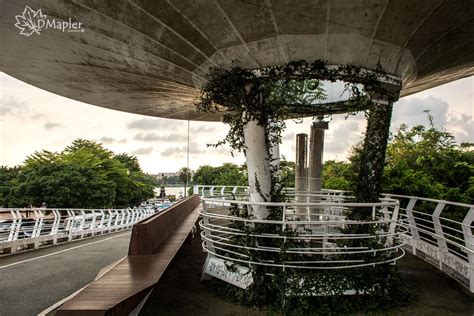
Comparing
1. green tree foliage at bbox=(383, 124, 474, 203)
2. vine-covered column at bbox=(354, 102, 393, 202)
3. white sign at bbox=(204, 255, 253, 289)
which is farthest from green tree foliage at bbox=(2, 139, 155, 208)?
vine-covered column at bbox=(354, 102, 393, 202)

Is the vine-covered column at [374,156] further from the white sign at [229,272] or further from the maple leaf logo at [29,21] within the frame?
the maple leaf logo at [29,21]

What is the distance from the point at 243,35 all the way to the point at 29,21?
446 cm

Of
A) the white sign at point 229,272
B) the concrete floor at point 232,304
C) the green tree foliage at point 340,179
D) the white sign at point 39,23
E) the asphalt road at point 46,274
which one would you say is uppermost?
the white sign at point 39,23

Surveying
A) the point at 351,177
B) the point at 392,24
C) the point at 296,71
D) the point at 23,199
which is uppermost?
the point at 392,24

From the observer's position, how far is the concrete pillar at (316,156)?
1616 cm

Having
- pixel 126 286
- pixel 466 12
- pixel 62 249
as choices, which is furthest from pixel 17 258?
pixel 466 12

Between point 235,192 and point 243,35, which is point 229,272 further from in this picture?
point 235,192

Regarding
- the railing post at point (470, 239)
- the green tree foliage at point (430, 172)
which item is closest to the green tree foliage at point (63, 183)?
the green tree foliage at point (430, 172)

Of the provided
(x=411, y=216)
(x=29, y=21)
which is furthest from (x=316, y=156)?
(x=29, y=21)

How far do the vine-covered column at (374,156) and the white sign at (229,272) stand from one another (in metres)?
3.15

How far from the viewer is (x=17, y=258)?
35.6ft

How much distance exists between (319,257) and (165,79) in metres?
6.11

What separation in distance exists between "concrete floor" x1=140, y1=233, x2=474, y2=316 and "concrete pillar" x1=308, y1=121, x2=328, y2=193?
24.9ft

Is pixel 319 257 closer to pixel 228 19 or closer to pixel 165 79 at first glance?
pixel 228 19
